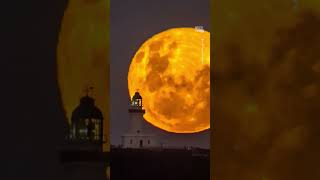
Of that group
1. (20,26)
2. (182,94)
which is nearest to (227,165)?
(20,26)

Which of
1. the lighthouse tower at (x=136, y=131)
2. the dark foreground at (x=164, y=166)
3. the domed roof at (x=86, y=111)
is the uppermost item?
the domed roof at (x=86, y=111)

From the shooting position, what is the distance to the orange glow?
712 centimetres

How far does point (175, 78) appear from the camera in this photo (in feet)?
24.1

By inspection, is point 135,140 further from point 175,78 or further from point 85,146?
point 85,146

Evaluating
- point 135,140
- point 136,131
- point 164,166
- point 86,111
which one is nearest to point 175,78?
point 164,166

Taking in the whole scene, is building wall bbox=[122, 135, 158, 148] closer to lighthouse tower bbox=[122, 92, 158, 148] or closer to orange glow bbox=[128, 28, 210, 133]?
lighthouse tower bbox=[122, 92, 158, 148]

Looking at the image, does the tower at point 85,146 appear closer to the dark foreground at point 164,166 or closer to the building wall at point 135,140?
the dark foreground at point 164,166

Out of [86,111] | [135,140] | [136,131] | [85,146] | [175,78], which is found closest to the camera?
[85,146]

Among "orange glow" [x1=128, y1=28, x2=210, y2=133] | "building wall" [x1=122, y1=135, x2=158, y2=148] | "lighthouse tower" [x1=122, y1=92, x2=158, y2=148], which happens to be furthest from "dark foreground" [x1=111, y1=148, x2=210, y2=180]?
"building wall" [x1=122, y1=135, x2=158, y2=148]

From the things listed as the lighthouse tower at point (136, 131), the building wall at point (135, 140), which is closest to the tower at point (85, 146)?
the lighthouse tower at point (136, 131)

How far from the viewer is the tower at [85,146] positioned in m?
4.22

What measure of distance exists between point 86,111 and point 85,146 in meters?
0.31

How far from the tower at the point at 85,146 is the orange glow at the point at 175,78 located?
2.64 m

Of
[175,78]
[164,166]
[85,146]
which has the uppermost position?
[175,78]
